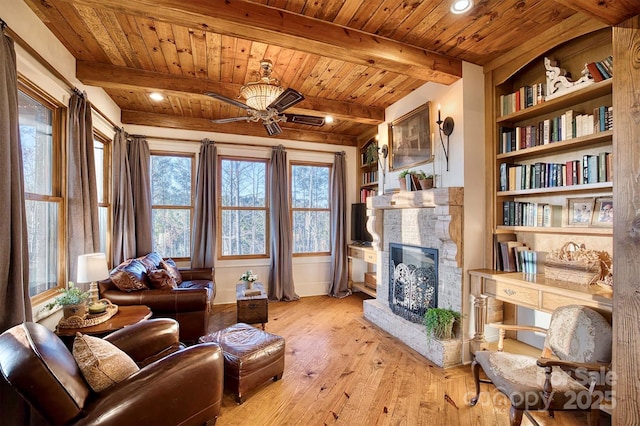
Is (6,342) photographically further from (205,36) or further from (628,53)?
(628,53)

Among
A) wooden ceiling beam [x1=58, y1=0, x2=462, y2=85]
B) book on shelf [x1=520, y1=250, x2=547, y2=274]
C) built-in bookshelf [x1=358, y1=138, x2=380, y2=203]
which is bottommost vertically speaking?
book on shelf [x1=520, y1=250, x2=547, y2=274]

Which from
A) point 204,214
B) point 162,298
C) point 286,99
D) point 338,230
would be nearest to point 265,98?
point 286,99

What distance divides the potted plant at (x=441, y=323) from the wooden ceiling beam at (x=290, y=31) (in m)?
2.29

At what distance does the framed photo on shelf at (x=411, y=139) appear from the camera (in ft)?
10.9

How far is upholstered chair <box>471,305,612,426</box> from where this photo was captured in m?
1.69

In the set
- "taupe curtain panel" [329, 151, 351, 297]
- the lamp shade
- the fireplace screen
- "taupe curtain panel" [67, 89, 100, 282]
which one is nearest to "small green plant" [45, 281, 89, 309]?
the lamp shade

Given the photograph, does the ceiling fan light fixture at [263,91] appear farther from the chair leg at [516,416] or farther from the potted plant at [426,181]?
the chair leg at [516,416]

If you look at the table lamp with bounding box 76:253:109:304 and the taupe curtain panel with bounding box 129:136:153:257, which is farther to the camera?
the taupe curtain panel with bounding box 129:136:153:257

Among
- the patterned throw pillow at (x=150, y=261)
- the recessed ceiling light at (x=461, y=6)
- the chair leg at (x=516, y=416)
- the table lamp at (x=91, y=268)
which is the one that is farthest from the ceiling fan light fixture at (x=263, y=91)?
the chair leg at (x=516, y=416)

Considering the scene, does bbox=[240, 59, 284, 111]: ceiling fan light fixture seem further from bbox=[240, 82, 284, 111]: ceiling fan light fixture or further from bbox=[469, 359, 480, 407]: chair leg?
bbox=[469, 359, 480, 407]: chair leg

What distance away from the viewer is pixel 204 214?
4457mm

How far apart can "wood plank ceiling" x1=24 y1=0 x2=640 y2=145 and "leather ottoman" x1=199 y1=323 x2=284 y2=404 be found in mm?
2369

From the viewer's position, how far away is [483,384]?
8.00 ft

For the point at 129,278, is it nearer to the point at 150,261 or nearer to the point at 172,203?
the point at 150,261
